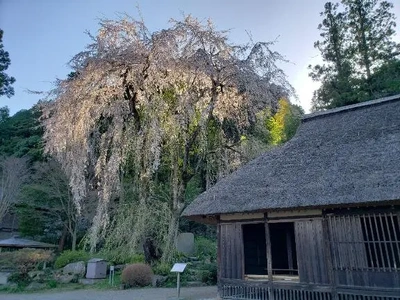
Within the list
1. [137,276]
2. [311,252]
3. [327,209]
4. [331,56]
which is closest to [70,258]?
[137,276]

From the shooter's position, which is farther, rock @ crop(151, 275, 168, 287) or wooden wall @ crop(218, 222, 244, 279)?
rock @ crop(151, 275, 168, 287)

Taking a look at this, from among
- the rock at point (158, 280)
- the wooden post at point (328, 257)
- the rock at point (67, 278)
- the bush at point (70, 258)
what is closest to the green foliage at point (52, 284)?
the rock at point (67, 278)

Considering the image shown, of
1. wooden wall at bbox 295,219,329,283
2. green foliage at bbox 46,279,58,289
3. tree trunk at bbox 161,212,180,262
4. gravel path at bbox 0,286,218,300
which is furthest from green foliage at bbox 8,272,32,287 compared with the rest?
wooden wall at bbox 295,219,329,283

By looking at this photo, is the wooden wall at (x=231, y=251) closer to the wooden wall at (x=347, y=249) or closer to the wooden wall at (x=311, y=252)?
the wooden wall at (x=347, y=249)

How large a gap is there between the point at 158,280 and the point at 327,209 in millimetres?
8003

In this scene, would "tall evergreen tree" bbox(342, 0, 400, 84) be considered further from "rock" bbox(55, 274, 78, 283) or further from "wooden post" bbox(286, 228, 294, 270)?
"rock" bbox(55, 274, 78, 283)

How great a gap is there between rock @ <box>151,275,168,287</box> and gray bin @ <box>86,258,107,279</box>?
4002 mm

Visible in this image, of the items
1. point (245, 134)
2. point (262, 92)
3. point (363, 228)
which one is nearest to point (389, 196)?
point (363, 228)

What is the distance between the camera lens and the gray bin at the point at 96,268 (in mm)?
16125

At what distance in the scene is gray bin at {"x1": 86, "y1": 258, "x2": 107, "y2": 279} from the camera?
16.1 m

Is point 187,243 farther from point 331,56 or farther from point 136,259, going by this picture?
point 331,56

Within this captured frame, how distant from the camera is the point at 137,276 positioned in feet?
44.1

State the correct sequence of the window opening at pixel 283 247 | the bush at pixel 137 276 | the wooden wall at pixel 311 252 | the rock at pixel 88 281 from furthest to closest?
the rock at pixel 88 281, the bush at pixel 137 276, the window opening at pixel 283 247, the wooden wall at pixel 311 252

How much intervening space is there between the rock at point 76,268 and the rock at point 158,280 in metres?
5.12
